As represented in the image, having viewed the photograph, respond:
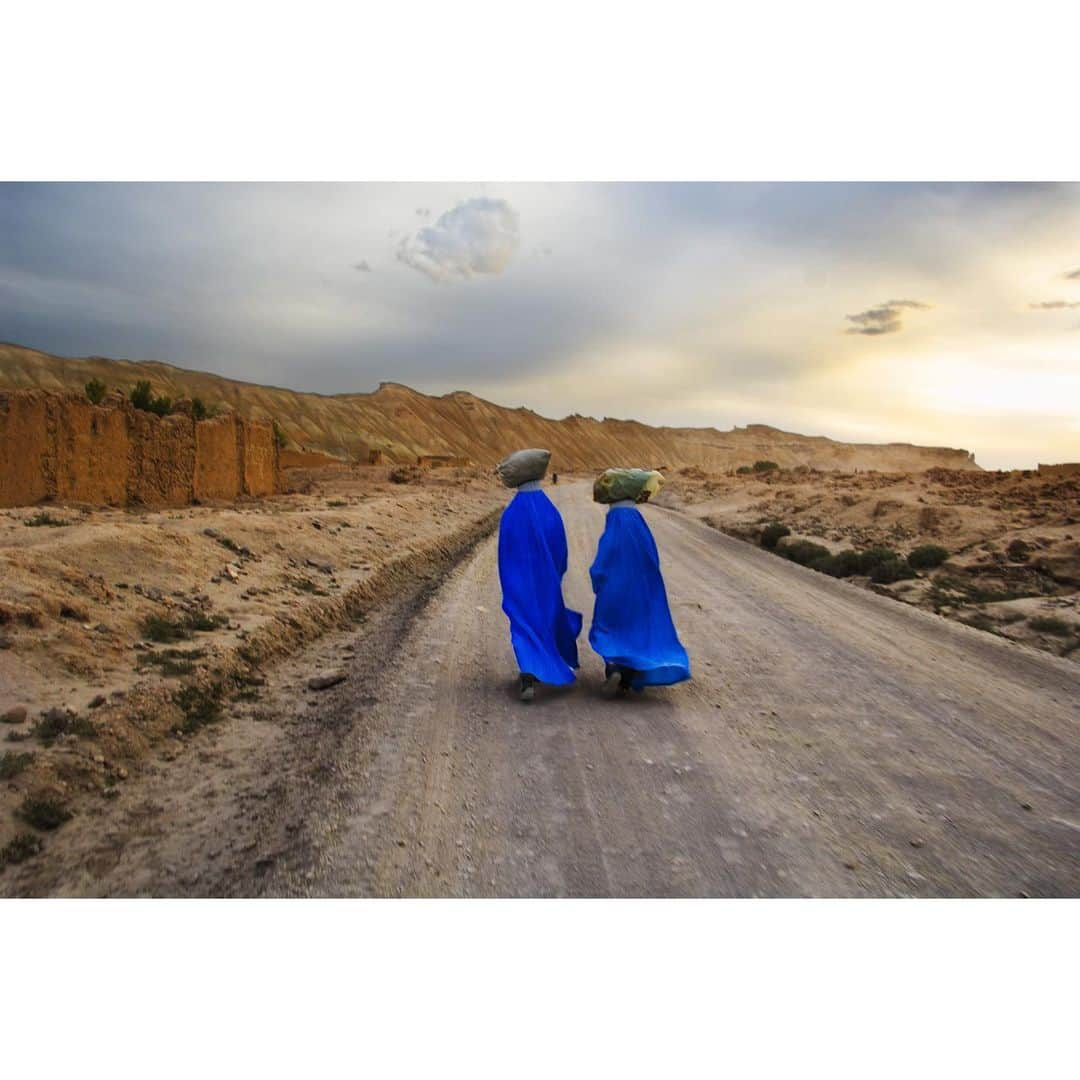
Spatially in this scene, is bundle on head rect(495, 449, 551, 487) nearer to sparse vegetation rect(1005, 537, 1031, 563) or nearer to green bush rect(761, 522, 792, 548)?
sparse vegetation rect(1005, 537, 1031, 563)

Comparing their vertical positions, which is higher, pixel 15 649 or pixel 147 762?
pixel 15 649

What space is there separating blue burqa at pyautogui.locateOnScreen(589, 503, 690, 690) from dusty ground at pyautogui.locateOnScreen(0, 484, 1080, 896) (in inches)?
16.2

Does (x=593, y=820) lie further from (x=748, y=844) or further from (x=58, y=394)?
(x=58, y=394)

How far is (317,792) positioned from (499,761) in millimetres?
1070

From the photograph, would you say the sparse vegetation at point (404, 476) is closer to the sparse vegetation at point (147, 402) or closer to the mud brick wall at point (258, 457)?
the sparse vegetation at point (147, 402)

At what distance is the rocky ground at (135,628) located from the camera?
14.0 feet

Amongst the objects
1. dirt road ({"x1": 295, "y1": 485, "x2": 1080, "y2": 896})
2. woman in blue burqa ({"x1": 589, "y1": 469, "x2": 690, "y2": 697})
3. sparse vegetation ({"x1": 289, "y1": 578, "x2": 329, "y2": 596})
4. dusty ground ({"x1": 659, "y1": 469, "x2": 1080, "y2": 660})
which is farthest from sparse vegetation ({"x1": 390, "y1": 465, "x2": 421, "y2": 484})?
woman in blue burqa ({"x1": 589, "y1": 469, "x2": 690, "y2": 697})

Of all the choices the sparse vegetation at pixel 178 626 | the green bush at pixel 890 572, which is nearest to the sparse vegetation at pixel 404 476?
the green bush at pixel 890 572

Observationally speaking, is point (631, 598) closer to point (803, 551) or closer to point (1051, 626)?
point (1051, 626)

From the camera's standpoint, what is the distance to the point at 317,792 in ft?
13.5

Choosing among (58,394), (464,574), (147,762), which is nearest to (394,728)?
(147,762)

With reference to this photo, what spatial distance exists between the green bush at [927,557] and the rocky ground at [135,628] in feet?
28.1

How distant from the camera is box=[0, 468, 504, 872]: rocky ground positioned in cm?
427

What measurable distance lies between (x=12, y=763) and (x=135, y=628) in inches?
92.9
